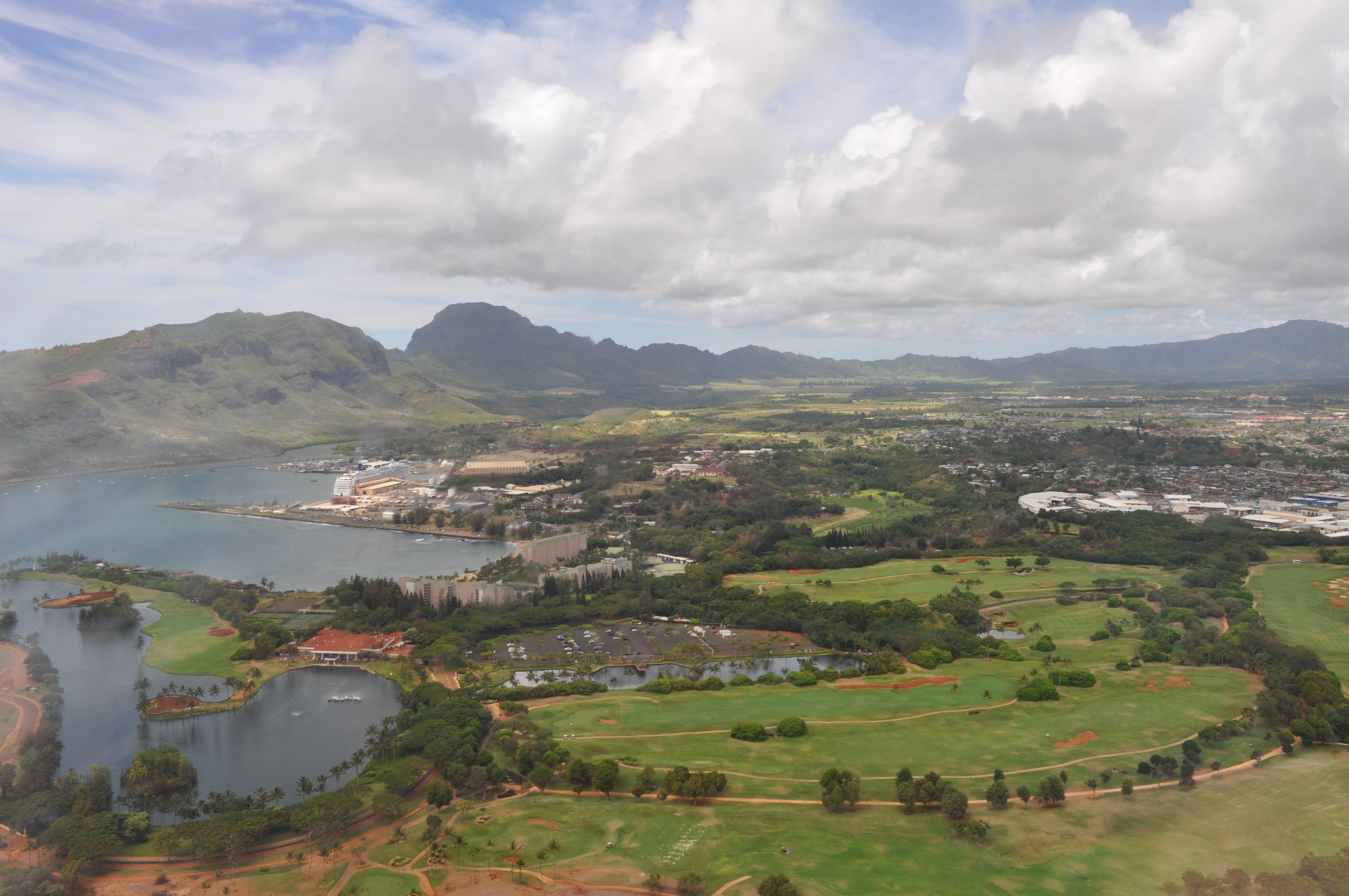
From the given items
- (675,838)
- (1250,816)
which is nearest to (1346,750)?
(1250,816)

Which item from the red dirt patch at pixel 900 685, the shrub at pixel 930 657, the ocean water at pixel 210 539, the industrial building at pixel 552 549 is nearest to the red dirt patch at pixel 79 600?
the ocean water at pixel 210 539

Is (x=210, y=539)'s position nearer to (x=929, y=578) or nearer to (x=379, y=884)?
(x=379, y=884)

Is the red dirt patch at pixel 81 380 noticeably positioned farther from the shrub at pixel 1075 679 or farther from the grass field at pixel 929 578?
the shrub at pixel 1075 679

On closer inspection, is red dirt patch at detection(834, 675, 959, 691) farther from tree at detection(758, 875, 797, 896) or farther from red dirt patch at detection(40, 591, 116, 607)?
red dirt patch at detection(40, 591, 116, 607)

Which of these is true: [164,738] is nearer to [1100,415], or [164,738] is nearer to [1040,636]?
[1040,636]

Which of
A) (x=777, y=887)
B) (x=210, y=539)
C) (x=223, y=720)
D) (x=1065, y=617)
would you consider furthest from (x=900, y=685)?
(x=210, y=539)
